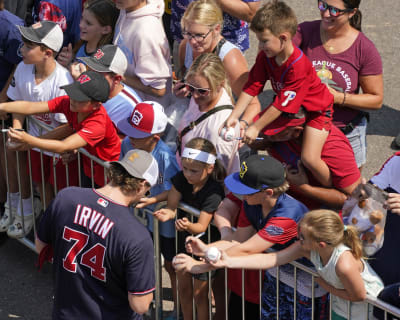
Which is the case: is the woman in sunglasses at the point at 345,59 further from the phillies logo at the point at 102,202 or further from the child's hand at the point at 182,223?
the phillies logo at the point at 102,202

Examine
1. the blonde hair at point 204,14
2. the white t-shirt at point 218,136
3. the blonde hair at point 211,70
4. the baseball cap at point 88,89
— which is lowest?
the white t-shirt at point 218,136

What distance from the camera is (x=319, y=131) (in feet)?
15.4

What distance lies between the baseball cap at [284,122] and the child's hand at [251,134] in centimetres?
10

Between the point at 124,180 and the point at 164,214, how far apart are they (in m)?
0.77

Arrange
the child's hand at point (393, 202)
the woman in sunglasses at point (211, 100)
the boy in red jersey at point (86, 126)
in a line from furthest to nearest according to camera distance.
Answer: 1. the boy in red jersey at point (86, 126)
2. the woman in sunglasses at point (211, 100)
3. the child's hand at point (393, 202)

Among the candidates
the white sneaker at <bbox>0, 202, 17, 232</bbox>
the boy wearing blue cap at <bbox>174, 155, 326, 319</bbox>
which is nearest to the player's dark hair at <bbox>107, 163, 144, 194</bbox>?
the boy wearing blue cap at <bbox>174, 155, 326, 319</bbox>

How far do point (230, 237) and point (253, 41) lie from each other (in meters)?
6.80

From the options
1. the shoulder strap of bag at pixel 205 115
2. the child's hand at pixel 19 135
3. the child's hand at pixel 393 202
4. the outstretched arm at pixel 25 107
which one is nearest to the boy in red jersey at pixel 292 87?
the shoulder strap of bag at pixel 205 115

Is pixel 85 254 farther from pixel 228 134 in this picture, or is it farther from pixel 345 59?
pixel 345 59

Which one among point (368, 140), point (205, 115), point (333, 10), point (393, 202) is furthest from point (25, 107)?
point (368, 140)

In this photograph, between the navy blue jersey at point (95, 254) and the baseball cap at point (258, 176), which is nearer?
the navy blue jersey at point (95, 254)

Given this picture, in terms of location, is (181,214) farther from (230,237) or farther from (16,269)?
(16,269)

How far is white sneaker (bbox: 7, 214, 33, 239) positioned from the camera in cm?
632

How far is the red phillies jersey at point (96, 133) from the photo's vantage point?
5254 millimetres
